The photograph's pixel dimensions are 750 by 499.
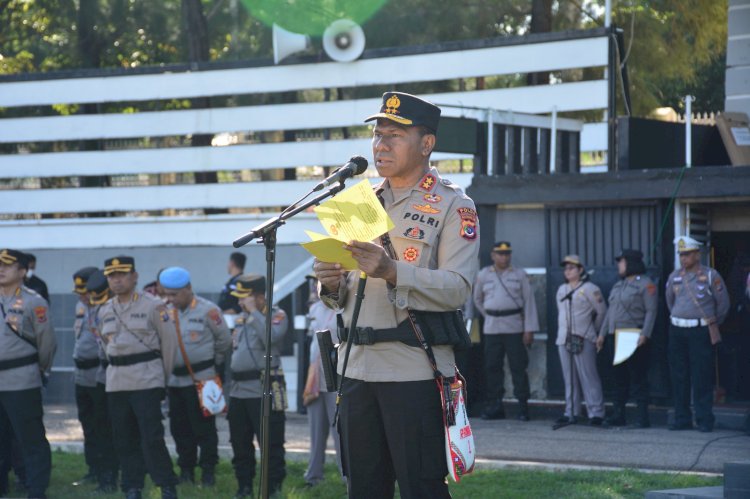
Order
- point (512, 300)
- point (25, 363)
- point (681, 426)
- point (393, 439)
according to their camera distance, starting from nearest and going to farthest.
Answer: point (393, 439) < point (25, 363) < point (681, 426) < point (512, 300)

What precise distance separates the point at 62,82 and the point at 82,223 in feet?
8.40

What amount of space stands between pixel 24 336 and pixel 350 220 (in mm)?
5917

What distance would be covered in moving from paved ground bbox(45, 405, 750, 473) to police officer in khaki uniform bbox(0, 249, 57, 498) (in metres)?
2.63

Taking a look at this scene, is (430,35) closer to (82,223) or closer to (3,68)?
(82,223)

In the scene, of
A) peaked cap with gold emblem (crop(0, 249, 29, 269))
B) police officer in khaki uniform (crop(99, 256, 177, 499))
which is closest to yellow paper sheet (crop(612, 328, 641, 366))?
police officer in khaki uniform (crop(99, 256, 177, 499))

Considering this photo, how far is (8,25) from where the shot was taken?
24516 millimetres

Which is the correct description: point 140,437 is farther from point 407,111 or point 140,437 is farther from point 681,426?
point 681,426

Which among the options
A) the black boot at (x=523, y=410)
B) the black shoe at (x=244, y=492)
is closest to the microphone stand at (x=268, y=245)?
the black shoe at (x=244, y=492)

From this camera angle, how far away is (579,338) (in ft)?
44.5

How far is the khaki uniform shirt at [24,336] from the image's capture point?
10016 mm

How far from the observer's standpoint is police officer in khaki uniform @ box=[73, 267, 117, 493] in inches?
435

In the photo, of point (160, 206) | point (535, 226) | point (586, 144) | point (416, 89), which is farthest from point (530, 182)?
point (160, 206)

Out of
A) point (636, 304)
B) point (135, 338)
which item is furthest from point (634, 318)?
point (135, 338)

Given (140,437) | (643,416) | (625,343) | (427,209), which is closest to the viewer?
(427,209)
